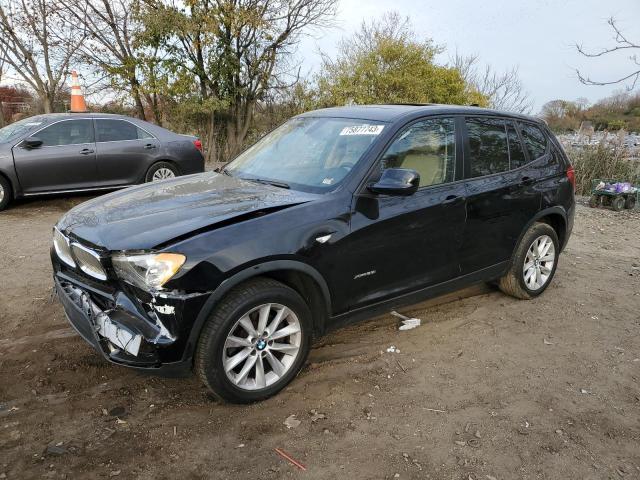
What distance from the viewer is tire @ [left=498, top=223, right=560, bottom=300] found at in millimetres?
4375

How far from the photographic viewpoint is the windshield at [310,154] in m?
3.35

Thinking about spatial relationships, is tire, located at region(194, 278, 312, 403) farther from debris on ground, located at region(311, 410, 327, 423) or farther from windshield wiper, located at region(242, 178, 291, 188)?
windshield wiper, located at region(242, 178, 291, 188)

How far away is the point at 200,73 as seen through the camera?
15000 millimetres

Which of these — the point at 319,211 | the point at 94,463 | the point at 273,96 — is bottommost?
the point at 94,463

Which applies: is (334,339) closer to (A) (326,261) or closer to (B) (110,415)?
(A) (326,261)

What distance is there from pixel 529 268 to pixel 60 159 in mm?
6797

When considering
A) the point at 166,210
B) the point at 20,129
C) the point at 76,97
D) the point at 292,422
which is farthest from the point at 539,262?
the point at 76,97

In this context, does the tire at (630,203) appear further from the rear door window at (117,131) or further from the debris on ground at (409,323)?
the rear door window at (117,131)

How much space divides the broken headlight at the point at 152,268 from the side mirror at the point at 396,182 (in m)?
1.32

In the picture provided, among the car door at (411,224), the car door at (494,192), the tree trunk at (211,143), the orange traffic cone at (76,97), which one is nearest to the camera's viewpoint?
the car door at (411,224)

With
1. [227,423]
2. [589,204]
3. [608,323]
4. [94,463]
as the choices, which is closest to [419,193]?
[227,423]

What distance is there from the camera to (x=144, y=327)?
2.59 m

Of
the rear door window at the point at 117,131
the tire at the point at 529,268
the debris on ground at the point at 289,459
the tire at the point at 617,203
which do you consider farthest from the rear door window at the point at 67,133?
the tire at the point at 617,203

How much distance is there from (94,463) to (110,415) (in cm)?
40
